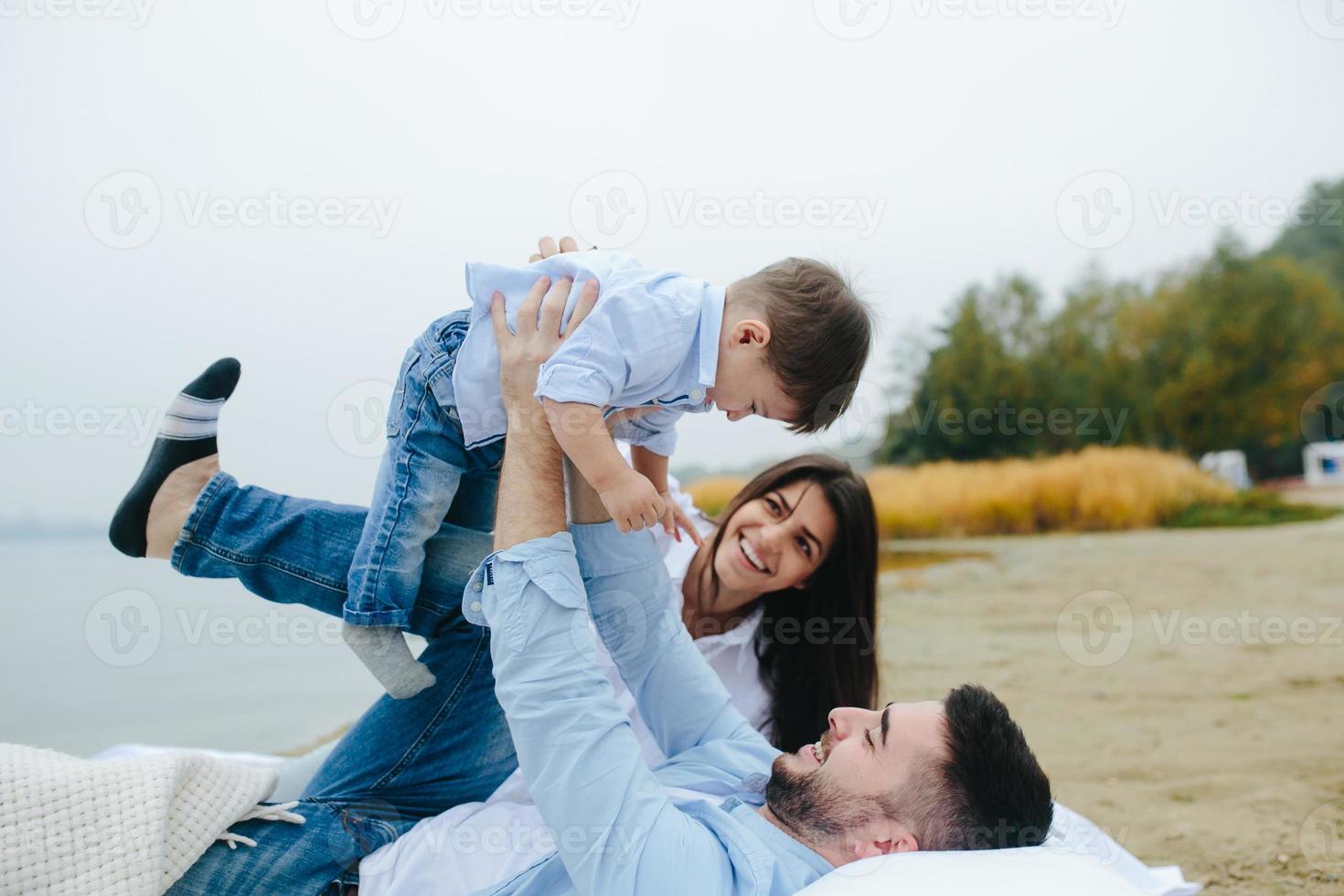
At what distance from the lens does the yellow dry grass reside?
6.52m

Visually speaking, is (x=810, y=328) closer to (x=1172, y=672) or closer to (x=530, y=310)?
(x=530, y=310)

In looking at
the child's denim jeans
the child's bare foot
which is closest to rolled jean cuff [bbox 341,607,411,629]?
the child's denim jeans

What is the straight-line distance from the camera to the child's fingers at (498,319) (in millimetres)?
1307

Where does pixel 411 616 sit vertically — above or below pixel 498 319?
below

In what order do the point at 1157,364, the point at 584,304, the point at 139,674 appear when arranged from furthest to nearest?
the point at 1157,364, the point at 139,674, the point at 584,304

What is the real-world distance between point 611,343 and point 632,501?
216mm

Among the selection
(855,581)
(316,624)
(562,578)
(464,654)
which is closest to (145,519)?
(316,624)

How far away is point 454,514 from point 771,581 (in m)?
0.72

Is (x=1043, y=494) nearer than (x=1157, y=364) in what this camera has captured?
Yes

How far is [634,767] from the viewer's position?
104 cm

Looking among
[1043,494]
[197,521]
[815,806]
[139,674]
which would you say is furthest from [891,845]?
[1043,494]

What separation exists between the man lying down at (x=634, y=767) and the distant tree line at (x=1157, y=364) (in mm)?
5387

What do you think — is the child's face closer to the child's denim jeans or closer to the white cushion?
the child's denim jeans

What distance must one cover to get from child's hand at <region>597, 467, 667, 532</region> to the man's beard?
0.40m
